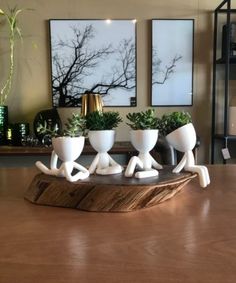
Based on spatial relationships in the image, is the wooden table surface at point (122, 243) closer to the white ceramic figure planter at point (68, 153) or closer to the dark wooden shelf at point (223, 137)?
the white ceramic figure planter at point (68, 153)

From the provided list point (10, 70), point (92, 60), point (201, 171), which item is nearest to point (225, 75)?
point (92, 60)

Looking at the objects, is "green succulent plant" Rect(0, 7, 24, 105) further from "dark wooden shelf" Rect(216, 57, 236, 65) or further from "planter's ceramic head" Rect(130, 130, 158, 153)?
"planter's ceramic head" Rect(130, 130, 158, 153)

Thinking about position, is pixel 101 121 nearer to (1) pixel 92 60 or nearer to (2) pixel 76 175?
(2) pixel 76 175

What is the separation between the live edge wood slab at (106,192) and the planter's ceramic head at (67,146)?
5 cm

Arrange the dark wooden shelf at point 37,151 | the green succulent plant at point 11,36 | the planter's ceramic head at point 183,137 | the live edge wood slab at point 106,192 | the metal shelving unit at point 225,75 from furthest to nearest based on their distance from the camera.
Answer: the green succulent plant at point 11,36
the metal shelving unit at point 225,75
the dark wooden shelf at point 37,151
the planter's ceramic head at point 183,137
the live edge wood slab at point 106,192

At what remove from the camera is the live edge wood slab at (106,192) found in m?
0.63

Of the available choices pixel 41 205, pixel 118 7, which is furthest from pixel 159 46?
pixel 41 205

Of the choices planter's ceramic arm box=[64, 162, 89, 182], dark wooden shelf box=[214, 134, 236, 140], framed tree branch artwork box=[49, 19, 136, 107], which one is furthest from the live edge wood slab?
framed tree branch artwork box=[49, 19, 136, 107]

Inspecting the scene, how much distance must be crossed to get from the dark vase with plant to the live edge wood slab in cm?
176

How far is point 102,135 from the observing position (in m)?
0.73

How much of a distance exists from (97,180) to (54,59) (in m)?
1.99

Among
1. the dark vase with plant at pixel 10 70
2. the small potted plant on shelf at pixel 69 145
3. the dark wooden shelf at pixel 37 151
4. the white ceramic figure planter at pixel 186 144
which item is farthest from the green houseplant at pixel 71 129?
the dark vase with plant at pixel 10 70

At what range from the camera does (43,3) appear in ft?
8.05

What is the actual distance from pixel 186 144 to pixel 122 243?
342 mm
